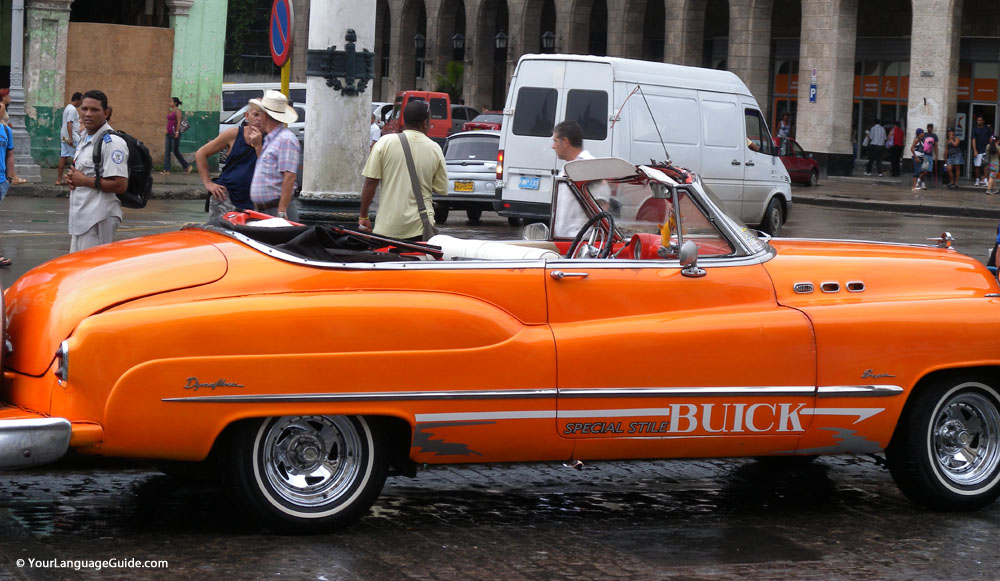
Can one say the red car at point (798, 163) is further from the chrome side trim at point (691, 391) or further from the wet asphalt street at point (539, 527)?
the chrome side trim at point (691, 391)

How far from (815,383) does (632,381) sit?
85 cm

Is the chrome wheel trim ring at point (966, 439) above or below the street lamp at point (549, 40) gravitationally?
below

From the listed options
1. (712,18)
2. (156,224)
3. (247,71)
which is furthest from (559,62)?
(247,71)

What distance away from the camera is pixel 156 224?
18875 millimetres

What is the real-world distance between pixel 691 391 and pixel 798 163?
107ft

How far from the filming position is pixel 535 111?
61.4ft

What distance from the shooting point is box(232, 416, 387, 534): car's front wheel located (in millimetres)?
5195

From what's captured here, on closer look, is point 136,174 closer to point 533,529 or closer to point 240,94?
point 533,529

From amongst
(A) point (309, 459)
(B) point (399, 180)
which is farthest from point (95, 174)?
(A) point (309, 459)

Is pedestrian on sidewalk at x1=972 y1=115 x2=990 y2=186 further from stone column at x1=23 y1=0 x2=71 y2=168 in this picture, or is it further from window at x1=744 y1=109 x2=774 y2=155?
stone column at x1=23 y1=0 x2=71 y2=168

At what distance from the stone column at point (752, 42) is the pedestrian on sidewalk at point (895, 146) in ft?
13.9

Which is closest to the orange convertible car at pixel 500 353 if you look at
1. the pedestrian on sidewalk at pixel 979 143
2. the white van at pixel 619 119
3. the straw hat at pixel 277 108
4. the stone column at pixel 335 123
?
the straw hat at pixel 277 108

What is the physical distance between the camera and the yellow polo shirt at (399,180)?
8.56m

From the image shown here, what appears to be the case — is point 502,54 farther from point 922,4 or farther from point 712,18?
point 922,4
